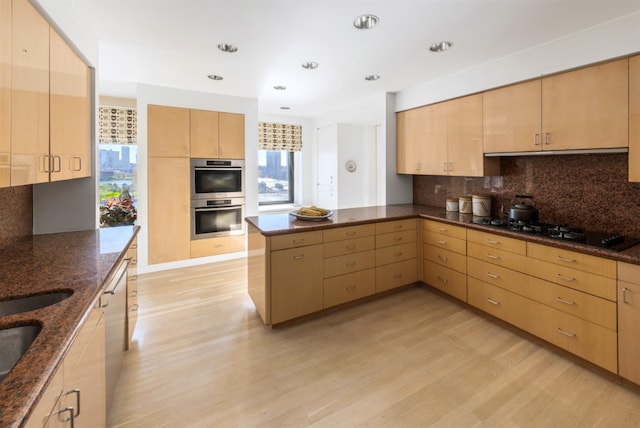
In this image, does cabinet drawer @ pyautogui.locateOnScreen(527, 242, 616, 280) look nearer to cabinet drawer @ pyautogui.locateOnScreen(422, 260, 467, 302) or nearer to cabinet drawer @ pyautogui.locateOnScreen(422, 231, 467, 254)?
cabinet drawer @ pyautogui.locateOnScreen(422, 231, 467, 254)

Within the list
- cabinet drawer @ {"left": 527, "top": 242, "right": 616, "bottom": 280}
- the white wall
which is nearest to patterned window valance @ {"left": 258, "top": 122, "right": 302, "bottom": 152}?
the white wall

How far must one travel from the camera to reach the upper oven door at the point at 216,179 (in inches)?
170

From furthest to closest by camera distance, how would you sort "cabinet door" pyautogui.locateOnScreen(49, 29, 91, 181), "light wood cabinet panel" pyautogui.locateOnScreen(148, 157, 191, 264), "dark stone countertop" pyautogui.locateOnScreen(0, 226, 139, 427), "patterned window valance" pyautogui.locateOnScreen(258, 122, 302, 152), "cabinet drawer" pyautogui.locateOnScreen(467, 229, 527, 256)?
1. "patterned window valance" pyautogui.locateOnScreen(258, 122, 302, 152)
2. "light wood cabinet panel" pyautogui.locateOnScreen(148, 157, 191, 264)
3. "cabinet drawer" pyautogui.locateOnScreen(467, 229, 527, 256)
4. "cabinet door" pyautogui.locateOnScreen(49, 29, 91, 181)
5. "dark stone countertop" pyautogui.locateOnScreen(0, 226, 139, 427)

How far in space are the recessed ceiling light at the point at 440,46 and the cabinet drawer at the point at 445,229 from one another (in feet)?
5.44

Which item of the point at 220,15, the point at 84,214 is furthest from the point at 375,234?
the point at 84,214

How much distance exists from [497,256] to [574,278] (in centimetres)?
58

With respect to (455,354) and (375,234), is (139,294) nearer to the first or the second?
(375,234)

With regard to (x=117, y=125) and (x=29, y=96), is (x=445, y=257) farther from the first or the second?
(x=117, y=125)

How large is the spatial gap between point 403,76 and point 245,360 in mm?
3251

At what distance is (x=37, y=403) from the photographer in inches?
27.9

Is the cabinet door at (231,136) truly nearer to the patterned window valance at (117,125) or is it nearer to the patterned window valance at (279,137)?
the patterned window valance at (279,137)

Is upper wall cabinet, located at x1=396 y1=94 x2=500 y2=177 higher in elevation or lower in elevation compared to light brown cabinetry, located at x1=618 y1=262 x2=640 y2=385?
higher

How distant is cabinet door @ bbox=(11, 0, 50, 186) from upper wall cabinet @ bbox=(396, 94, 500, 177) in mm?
3431

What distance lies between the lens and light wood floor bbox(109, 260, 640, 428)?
1.73 meters
